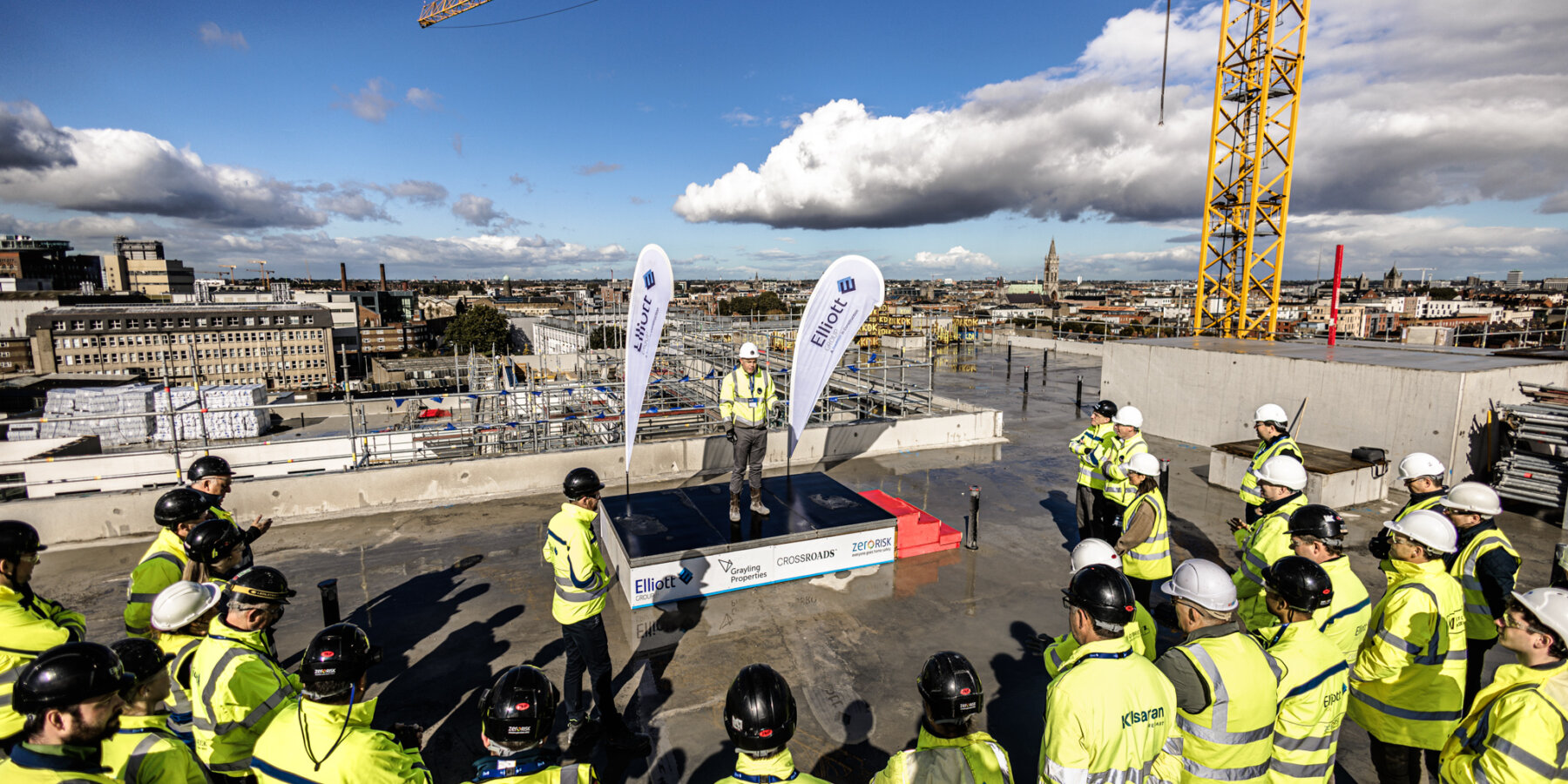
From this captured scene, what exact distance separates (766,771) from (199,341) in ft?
307

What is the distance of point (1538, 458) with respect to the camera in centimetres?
979

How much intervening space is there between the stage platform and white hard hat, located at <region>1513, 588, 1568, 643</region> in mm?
5554

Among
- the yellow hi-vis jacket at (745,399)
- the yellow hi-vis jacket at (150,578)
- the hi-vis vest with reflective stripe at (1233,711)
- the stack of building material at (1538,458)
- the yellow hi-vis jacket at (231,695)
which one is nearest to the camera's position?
the hi-vis vest with reflective stripe at (1233,711)

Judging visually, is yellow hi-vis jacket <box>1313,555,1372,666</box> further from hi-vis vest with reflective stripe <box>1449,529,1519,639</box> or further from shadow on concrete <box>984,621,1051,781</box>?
shadow on concrete <box>984,621,1051,781</box>

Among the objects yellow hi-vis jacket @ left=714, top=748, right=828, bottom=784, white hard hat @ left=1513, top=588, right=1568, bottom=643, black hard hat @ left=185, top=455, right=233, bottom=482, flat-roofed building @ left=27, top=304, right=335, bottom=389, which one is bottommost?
flat-roofed building @ left=27, top=304, right=335, bottom=389

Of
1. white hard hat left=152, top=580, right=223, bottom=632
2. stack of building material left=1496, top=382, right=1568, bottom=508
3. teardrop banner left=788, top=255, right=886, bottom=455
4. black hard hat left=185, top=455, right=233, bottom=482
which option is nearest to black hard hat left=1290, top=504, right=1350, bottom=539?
teardrop banner left=788, top=255, right=886, bottom=455

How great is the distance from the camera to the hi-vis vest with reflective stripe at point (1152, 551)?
16.9ft

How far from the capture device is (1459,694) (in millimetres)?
3529

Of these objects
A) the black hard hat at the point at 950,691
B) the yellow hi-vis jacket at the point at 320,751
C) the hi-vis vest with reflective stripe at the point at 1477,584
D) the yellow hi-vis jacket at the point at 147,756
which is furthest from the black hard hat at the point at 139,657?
the hi-vis vest with reflective stripe at the point at 1477,584

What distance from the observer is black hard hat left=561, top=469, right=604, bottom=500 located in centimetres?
454

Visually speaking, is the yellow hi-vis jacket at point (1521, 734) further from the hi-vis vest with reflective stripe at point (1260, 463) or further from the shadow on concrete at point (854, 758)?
the shadow on concrete at point (854, 758)

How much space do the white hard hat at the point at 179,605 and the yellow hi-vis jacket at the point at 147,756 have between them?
0.71 meters

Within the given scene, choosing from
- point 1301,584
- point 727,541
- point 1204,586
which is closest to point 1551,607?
point 1301,584

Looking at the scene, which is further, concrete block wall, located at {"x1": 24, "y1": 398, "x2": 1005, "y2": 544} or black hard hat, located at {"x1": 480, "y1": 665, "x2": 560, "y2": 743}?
concrete block wall, located at {"x1": 24, "y1": 398, "x2": 1005, "y2": 544}
